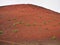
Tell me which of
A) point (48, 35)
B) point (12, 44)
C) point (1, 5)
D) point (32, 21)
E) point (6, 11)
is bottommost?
point (12, 44)

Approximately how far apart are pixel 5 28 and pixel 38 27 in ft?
3.04

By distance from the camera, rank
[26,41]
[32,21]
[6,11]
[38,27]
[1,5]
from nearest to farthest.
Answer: [26,41], [38,27], [32,21], [6,11], [1,5]

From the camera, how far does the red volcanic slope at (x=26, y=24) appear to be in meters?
4.04

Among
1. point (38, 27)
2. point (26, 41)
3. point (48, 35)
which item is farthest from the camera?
point (38, 27)

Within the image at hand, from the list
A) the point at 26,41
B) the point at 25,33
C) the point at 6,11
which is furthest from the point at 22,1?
the point at 26,41

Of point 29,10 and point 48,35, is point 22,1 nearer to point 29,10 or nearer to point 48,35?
point 29,10

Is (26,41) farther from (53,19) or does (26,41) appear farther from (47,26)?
(53,19)

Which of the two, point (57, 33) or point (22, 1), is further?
point (22, 1)

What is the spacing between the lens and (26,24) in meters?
4.96

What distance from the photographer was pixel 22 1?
22.8 ft

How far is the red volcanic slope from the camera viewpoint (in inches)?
159

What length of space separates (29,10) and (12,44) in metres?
3.32

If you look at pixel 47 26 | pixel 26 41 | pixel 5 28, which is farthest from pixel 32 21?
pixel 26 41

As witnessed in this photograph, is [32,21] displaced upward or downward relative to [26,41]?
upward
